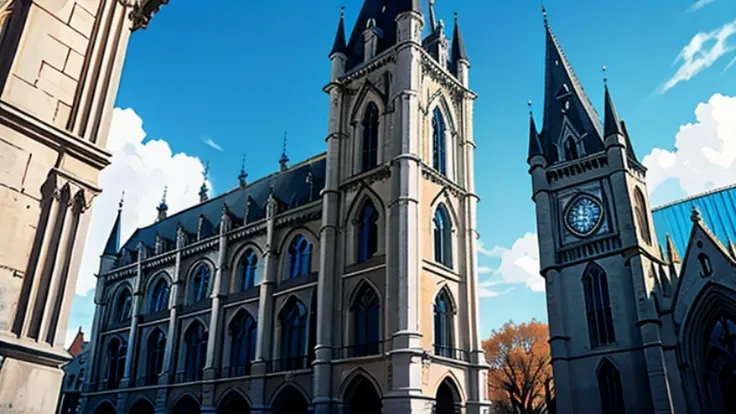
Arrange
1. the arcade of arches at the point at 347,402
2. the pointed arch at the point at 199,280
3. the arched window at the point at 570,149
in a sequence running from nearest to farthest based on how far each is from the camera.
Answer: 1. the arcade of arches at the point at 347,402
2. the pointed arch at the point at 199,280
3. the arched window at the point at 570,149

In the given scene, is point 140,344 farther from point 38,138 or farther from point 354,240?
point 38,138

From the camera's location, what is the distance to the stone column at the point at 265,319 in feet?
89.3

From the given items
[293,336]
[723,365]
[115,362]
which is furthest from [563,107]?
[115,362]

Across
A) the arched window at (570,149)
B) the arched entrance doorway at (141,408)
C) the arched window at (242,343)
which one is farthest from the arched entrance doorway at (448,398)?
the arched entrance doorway at (141,408)

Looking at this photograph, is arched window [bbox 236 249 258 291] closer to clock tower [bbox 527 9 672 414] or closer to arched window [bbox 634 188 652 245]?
clock tower [bbox 527 9 672 414]

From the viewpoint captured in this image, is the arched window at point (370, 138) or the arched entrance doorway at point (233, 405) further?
the arched entrance doorway at point (233, 405)

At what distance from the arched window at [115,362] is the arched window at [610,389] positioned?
29063 mm

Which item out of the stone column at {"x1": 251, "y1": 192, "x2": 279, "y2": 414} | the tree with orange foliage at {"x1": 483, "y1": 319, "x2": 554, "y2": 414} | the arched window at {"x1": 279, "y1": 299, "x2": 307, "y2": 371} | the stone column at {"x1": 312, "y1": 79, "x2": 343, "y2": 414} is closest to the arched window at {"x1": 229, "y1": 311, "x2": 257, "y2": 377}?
the stone column at {"x1": 251, "y1": 192, "x2": 279, "y2": 414}

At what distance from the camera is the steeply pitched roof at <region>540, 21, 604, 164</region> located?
121ft

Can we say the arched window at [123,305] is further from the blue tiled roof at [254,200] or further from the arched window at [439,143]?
the arched window at [439,143]

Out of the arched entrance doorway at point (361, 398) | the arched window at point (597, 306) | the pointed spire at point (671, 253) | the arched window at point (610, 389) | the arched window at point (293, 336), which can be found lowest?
the arched entrance doorway at point (361, 398)

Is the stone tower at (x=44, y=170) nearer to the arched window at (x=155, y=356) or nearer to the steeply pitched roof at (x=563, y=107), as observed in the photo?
the arched window at (x=155, y=356)

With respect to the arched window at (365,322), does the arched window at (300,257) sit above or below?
above

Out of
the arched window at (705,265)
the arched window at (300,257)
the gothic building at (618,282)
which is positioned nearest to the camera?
the gothic building at (618,282)
